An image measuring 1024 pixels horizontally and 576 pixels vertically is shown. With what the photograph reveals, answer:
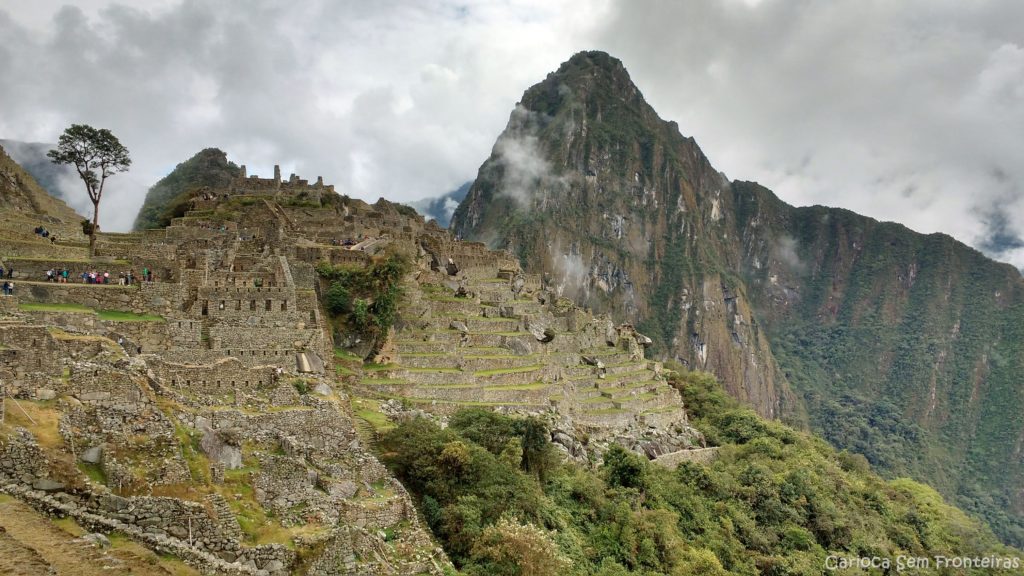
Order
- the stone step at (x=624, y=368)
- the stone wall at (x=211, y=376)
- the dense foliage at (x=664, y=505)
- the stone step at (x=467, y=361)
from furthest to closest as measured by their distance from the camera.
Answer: the stone step at (x=624, y=368), the stone step at (x=467, y=361), the dense foliage at (x=664, y=505), the stone wall at (x=211, y=376)

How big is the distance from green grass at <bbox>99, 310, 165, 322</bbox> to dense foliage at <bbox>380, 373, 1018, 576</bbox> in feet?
25.5

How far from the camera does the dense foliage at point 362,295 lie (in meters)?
29.2

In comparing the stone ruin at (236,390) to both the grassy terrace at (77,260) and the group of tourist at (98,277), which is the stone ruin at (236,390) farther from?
the group of tourist at (98,277)

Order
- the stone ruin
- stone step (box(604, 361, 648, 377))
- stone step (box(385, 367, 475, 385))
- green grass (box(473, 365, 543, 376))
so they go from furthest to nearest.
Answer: stone step (box(604, 361, 648, 377)), green grass (box(473, 365, 543, 376)), stone step (box(385, 367, 475, 385)), the stone ruin

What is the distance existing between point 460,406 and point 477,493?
934cm

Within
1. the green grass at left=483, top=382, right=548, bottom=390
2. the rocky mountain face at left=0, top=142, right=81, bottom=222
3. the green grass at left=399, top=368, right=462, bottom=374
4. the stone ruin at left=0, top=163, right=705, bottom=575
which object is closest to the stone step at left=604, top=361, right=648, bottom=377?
the stone ruin at left=0, top=163, right=705, bottom=575

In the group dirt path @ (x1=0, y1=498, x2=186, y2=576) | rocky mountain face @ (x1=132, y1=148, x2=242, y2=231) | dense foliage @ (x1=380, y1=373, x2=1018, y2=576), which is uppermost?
rocky mountain face @ (x1=132, y1=148, x2=242, y2=231)

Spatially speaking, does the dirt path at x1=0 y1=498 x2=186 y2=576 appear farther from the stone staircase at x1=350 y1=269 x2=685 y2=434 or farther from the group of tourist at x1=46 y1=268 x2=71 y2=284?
the stone staircase at x1=350 y1=269 x2=685 y2=434

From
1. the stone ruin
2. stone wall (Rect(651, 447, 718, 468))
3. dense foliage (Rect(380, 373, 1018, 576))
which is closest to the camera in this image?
the stone ruin

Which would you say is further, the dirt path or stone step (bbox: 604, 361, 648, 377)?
stone step (bbox: 604, 361, 648, 377)

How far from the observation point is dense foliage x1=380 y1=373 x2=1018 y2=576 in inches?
765

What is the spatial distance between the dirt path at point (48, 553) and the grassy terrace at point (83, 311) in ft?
31.7

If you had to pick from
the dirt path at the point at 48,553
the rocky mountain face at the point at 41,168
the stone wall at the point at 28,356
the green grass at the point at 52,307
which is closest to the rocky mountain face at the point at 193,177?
the rocky mountain face at the point at 41,168

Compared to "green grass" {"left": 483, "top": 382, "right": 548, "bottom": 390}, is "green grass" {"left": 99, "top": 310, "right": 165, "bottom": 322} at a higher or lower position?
higher
